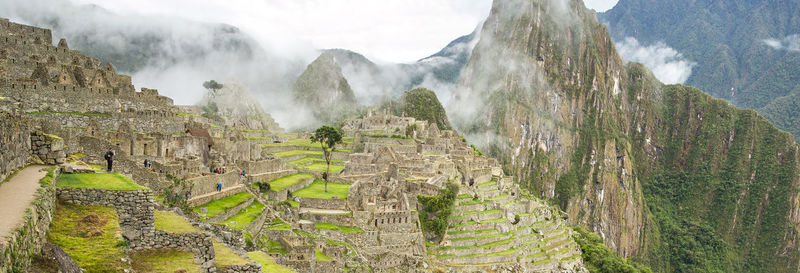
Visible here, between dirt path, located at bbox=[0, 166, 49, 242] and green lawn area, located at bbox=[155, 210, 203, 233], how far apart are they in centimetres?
243

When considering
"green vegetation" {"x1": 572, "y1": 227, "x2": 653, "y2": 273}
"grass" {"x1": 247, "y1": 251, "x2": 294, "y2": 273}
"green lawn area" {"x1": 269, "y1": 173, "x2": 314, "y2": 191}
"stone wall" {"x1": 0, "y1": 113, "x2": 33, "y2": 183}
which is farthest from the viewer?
"green vegetation" {"x1": 572, "y1": 227, "x2": 653, "y2": 273}

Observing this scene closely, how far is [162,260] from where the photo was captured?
10242 millimetres

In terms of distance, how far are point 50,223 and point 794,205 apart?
245677mm

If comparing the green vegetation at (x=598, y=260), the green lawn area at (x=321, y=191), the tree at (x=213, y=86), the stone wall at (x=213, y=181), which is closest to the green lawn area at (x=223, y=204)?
the stone wall at (x=213, y=181)

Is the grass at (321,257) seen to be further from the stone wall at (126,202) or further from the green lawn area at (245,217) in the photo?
the stone wall at (126,202)

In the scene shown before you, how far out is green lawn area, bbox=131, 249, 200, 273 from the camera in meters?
9.73

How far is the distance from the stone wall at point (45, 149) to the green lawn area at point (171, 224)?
9.60 feet

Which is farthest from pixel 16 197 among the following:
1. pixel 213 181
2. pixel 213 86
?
pixel 213 86

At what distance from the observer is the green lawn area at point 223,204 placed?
23062mm

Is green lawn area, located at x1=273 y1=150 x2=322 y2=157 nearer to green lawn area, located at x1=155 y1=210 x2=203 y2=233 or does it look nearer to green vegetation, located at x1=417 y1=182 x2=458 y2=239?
green vegetation, located at x1=417 y1=182 x2=458 y2=239

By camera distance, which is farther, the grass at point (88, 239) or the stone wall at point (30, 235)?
the grass at point (88, 239)

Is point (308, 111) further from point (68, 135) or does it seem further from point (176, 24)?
point (68, 135)

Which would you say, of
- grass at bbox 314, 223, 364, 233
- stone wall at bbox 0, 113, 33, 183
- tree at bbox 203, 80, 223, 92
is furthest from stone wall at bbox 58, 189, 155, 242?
tree at bbox 203, 80, 223, 92

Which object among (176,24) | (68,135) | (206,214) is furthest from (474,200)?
(176,24)
